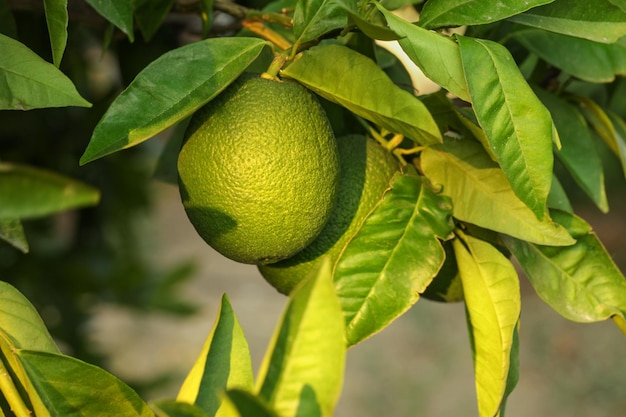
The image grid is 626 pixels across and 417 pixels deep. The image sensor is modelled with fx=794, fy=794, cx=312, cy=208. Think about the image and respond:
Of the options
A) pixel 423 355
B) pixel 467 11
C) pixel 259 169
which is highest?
pixel 467 11

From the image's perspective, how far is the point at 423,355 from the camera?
13.0ft

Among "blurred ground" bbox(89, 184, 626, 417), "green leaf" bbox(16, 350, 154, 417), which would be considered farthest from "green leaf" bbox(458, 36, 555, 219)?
"blurred ground" bbox(89, 184, 626, 417)

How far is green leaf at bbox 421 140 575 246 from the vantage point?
2.26 feet

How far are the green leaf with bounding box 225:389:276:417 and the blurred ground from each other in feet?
9.22

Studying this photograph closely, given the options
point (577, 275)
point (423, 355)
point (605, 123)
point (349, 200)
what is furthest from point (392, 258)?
point (423, 355)

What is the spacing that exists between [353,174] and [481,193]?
0.12m

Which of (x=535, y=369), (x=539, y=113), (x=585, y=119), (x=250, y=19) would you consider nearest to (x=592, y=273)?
(x=539, y=113)

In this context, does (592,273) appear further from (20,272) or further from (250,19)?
(20,272)

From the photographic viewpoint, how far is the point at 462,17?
2.13 ft

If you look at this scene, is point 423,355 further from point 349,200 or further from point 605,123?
point 349,200

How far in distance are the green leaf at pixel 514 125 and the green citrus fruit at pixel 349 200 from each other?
0.16m

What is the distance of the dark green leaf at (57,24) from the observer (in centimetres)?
60

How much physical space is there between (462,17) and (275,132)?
180 millimetres

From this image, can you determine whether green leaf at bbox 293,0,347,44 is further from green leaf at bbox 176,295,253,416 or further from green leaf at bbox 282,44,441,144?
green leaf at bbox 176,295,253,416
